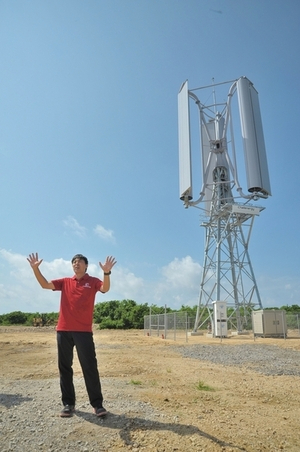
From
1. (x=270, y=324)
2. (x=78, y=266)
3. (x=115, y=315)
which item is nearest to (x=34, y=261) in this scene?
(x=78, y=266)

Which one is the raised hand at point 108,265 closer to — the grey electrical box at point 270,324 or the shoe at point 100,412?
the shoe at point 100,412

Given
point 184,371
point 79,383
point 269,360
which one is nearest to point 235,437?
point 79,383

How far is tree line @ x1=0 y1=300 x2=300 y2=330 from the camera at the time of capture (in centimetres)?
4247

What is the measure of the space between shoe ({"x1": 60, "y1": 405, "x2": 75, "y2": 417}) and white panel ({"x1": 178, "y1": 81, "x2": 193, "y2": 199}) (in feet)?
76.6

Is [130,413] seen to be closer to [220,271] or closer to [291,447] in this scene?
[291,447]

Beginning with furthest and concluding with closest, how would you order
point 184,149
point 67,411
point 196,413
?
point 184,149 < point 196,413 < point 67,411

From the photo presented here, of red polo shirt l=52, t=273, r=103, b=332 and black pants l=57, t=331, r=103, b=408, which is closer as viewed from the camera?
black pants l=57, t=331, r=103, b=408

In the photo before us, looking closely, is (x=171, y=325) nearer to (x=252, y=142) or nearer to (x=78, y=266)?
(x=252, y=142)

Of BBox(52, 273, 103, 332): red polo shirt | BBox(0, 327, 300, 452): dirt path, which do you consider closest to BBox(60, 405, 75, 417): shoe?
BBox(0, 327, 300, 452): dirt path

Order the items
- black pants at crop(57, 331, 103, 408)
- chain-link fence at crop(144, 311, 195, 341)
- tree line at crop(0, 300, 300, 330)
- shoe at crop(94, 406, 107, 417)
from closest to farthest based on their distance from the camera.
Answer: shoe at crop(94, 406, 107, 417) → black pants at crop(57, 331, 103, 408) → chain-link fence at crop(144, 311, 195, 341) → tree line at crop(0, 300, 300, 330)

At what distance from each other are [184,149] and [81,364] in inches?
942

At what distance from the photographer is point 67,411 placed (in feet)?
14.7

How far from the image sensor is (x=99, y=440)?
3754mm

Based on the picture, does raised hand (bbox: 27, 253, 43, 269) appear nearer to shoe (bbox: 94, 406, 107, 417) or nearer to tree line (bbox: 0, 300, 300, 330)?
shoe (bbox: 94, 406, 107, 417)
